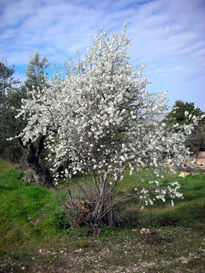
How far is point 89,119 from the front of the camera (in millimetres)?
8320

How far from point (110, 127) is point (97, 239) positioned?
12.1 ft

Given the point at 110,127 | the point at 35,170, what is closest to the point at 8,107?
the point at 35,170

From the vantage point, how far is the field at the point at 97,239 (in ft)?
21.3

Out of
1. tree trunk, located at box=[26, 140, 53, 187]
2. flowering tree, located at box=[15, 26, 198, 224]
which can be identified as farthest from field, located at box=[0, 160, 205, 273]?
tree trunk, located at box=[26, 140, 53, 187]

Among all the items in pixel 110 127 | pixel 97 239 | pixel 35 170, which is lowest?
pixel 97 239

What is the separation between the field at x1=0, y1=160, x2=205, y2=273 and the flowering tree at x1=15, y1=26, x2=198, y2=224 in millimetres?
1198

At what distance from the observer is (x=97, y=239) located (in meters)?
8.32

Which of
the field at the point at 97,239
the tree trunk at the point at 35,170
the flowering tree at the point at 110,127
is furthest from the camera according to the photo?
the tree trunk at the point at 35,170

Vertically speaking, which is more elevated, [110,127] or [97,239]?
[110,127]

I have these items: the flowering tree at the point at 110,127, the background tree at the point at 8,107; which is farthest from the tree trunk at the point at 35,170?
the flowering tree at the point at 110,127

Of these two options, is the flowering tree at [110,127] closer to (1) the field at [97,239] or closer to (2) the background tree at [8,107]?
(1) the field at [97,239]

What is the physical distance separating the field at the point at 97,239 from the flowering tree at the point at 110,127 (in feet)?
3.93

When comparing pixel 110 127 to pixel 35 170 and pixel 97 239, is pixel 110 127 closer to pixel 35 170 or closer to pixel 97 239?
pixel 97 239

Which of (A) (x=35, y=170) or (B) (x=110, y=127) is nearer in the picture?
(B) (x=110, y=127)
